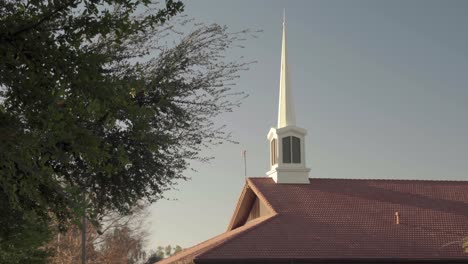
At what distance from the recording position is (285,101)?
1660 inches

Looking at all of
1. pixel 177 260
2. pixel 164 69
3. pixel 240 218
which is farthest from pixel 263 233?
pixel 164 69

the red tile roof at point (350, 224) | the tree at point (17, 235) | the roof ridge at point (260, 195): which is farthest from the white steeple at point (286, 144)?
the tree at point (17, 235)

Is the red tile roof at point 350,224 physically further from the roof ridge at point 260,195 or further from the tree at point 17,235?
the tree at point 17,235

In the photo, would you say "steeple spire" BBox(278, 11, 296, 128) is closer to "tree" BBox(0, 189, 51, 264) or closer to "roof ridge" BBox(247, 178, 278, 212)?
"roof ridge" BBox(247, 178, 278, 212)

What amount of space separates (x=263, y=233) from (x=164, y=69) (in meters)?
19.0

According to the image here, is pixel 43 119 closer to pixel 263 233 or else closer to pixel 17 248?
pixel 17 248

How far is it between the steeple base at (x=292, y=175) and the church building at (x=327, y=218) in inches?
2.0

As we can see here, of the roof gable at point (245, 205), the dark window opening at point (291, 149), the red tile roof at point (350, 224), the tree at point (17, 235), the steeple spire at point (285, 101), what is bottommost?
the tree at point (17, 235)

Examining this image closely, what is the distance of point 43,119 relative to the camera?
8320mm

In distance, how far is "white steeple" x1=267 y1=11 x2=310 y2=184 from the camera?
39656 millimetres

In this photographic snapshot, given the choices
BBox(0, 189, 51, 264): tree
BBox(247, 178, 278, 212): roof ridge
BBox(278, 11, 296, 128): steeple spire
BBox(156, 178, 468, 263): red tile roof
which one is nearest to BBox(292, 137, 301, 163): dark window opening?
BBox(278, 11, 296, 128): steeple spire

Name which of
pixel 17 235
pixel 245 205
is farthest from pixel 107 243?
pixel 17 235

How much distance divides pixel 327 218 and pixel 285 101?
9539mm

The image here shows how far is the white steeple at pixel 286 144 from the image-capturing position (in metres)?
39.7
